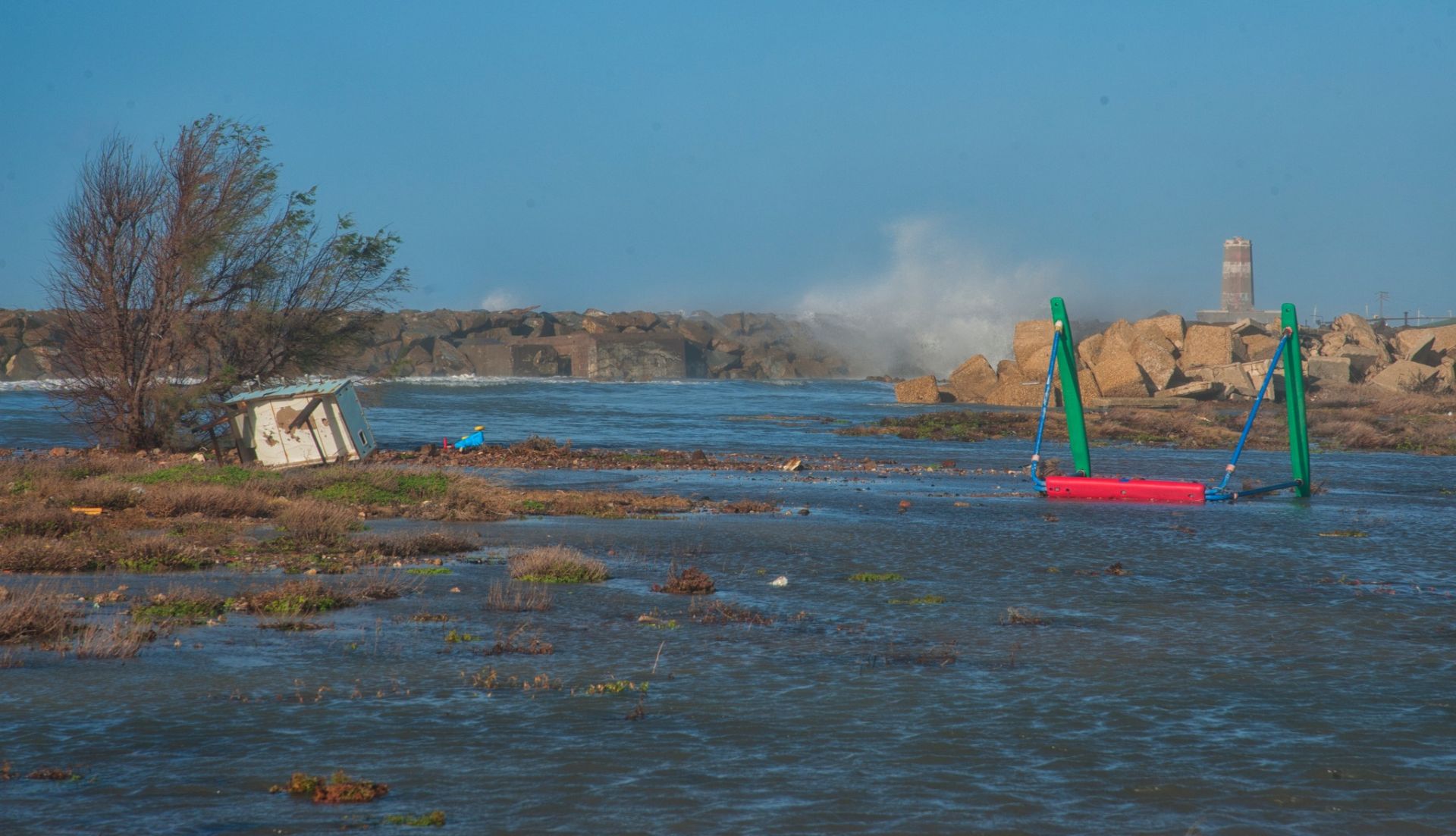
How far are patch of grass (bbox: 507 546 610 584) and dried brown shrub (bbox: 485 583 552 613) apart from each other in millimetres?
518

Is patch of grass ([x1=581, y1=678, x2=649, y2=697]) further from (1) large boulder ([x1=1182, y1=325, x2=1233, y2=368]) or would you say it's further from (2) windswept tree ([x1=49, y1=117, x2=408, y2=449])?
(1) large boulder ([x1=1182, y1=325, x2=1233, y2=368])

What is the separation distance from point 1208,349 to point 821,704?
52.3m

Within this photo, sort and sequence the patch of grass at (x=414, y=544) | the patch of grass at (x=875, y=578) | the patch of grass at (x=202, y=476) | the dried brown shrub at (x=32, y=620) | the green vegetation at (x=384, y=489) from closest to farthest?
1. the dried brown shrub at (x=32, y=620)
2. the patch of grass at (x=875, y=578)
3. the patch of grass at (x=414, y=544)
4. the green vegetation at (x=384, y=489)
5. the patch of grass at (x=202, y=476)

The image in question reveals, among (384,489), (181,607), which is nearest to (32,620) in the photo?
(181,607)

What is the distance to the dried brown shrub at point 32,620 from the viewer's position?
8992mm

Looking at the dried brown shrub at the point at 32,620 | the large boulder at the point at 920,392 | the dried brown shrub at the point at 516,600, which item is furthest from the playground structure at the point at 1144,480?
the large boulder at the point at 920,392

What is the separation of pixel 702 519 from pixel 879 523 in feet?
7.61

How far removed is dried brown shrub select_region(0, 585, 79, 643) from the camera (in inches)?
354

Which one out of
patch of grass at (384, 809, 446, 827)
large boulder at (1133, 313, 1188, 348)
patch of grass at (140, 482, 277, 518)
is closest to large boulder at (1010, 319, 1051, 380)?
large boulder at (1133, 313, 1188, 348)

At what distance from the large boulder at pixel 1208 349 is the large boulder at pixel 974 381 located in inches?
315

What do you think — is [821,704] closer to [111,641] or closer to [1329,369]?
[111,641]

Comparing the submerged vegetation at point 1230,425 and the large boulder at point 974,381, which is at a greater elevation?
the large boulder at point 974,381

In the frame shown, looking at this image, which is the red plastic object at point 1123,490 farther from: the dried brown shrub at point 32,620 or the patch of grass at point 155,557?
the dried brown shrub at point 32,620

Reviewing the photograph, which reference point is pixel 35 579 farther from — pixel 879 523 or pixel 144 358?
pixel 144 358
